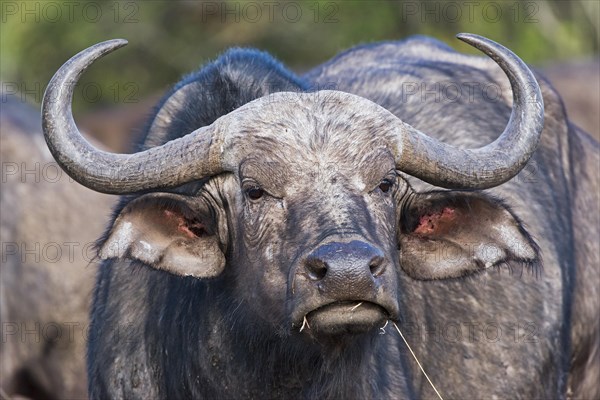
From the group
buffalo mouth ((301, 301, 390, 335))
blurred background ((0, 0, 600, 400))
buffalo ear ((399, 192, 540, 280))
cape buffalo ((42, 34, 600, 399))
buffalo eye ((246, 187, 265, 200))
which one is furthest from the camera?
blurred background ((0, 0, 600, 400))

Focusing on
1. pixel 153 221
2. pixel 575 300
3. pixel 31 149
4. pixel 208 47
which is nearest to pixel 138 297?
pixel 153 221

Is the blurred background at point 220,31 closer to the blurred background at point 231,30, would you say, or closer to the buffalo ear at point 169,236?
the blurred background at point 231,30

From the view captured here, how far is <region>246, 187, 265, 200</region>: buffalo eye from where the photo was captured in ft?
20.3

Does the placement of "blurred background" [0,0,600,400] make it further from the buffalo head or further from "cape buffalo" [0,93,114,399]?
the buffalo head

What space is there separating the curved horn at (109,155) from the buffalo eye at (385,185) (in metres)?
0.76

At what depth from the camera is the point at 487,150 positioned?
648 cm

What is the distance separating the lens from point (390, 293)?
18.9ft

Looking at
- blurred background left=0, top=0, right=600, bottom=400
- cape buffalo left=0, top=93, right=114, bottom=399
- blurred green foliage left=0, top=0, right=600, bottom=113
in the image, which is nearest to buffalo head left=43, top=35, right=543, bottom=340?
cape buffalo left=0, top=93, right=114, bottom=399

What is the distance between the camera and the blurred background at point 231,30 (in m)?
24.2

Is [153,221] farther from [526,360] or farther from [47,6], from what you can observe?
[47,6]

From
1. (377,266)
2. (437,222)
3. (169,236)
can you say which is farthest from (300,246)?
Answer: (437,222)

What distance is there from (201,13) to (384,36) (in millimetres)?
3544

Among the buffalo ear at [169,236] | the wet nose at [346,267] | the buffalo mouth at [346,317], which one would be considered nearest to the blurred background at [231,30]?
the buffalo ear at [169,236]

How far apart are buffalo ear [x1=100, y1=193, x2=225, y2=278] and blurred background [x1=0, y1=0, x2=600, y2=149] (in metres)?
17.5
